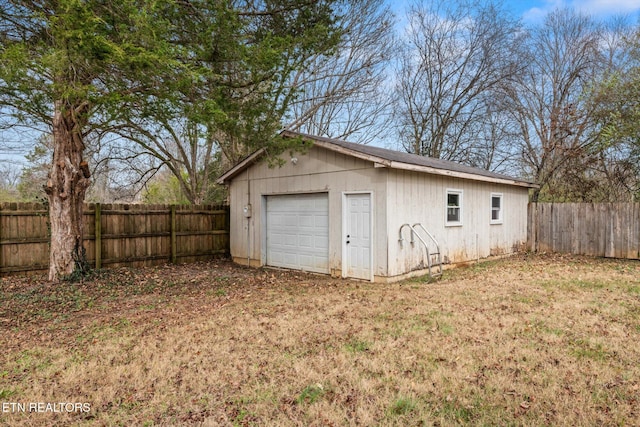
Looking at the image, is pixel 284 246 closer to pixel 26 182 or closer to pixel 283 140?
pixel 283 140

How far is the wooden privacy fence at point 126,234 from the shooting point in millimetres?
8188

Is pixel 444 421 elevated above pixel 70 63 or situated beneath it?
situated beneath

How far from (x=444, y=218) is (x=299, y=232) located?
3591mm

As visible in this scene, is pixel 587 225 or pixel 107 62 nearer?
pixel 107 62

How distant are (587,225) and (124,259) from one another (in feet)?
44.0

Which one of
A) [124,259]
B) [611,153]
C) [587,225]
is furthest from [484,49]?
[124,259]

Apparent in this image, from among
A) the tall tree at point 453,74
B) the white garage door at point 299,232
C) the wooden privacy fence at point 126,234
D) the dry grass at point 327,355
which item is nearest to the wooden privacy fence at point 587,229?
the dry grass at point 327,355

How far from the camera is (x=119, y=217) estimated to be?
381 inches

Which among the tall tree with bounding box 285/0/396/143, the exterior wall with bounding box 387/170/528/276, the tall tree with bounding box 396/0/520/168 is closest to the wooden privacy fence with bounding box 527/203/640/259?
the exterior wall with bounding box 387/170/528/276

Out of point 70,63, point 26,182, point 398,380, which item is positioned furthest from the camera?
point 26,182

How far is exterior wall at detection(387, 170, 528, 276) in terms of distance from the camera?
8266 millimetres

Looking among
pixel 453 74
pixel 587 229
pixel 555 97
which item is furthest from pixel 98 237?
pixel 555 97

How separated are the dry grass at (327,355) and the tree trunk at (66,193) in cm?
68

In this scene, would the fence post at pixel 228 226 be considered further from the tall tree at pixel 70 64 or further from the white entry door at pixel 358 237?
the tall tree at pixel 70 64
